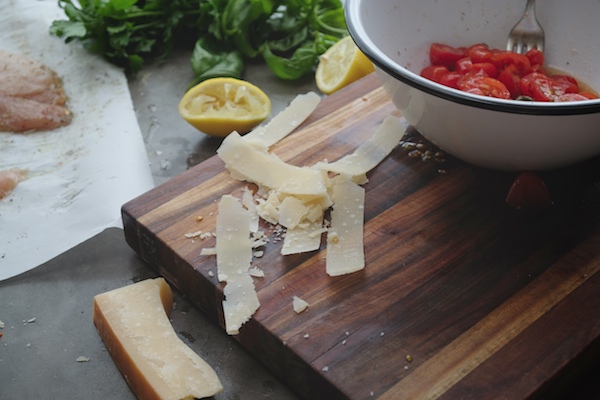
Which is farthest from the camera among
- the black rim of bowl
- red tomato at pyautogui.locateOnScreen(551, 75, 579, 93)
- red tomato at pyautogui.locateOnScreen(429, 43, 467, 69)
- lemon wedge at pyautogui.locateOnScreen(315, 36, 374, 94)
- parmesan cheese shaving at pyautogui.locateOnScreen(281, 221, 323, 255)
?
lemon wedge at pyautogui.locateOnScreen(315, 36, 374, 94)

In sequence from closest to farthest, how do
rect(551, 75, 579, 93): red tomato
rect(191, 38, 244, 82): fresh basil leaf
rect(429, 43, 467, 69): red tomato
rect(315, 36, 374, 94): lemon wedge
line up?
rect(551, 75, 579, 93): red tomato, rect(429, 43, 467, 69): red tomato, rect(315, 36, 374, 94): lemon wedge, rect(191, 38, 244, 82): fresh basil leaf

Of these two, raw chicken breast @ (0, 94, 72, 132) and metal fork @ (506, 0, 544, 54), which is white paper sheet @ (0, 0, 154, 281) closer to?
raw chicken breast @ (0, 94, 72, 132)

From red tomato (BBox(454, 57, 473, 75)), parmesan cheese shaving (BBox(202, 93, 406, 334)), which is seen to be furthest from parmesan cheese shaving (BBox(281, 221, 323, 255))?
red tomato (BBox(454, 57, 473, 75))

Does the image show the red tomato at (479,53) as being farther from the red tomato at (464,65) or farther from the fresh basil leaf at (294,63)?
the fresh basil leaf at (294,63)

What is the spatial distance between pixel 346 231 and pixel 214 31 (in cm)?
107

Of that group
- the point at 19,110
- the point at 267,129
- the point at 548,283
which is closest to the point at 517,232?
the point at 548,283

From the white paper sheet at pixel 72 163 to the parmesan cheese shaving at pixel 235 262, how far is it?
36cm

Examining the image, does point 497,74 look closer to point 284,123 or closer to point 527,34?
point 527,34

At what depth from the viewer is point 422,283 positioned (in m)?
1.41

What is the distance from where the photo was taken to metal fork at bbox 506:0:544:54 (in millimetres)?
1864

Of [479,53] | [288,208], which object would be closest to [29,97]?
[288,208]

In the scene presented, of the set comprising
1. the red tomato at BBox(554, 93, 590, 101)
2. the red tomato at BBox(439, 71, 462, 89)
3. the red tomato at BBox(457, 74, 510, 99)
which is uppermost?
the red tomato at BBox(457, 74, 510, 99)

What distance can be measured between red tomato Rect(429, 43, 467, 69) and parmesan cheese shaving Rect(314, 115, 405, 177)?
0.18m

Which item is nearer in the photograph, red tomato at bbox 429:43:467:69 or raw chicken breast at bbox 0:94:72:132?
red tomato at bbox 429:43:467:69
